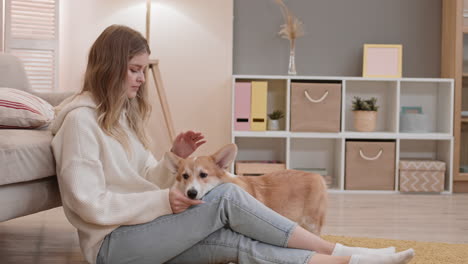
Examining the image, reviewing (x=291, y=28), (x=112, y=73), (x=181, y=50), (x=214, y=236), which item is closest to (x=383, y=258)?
(x=214, y=236)

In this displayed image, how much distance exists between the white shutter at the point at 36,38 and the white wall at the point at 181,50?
17cm

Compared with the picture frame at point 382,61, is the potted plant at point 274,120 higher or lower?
lower

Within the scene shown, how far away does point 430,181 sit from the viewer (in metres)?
3.58

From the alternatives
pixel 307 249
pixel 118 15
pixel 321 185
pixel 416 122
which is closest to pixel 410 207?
pixel 416 122

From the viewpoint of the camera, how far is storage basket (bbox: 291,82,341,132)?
3.57m

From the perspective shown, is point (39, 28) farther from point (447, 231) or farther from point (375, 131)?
point (447, 231)

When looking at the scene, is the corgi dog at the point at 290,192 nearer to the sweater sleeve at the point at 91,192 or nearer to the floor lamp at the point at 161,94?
the sweater sleeve at the point at 91,192

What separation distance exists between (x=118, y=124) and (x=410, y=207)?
2046mm

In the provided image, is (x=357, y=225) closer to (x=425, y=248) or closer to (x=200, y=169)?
(x=425, y=248)

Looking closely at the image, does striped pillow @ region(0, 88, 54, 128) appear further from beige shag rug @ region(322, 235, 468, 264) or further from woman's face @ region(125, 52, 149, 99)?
beige shag rug @ region(322, 235, 468, 264)

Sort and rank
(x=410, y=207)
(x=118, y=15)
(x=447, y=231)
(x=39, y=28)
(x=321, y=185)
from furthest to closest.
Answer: (x=118, y=15)
(x=39, y=28)
(x=410, y=207)
(x=447, y=231)
(x=321, y=185)

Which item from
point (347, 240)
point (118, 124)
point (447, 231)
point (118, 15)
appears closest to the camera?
point (118, 124)

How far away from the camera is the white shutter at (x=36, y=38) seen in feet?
11.5

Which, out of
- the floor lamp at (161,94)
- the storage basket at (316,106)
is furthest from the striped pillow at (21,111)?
the storage basket at (316,106)
